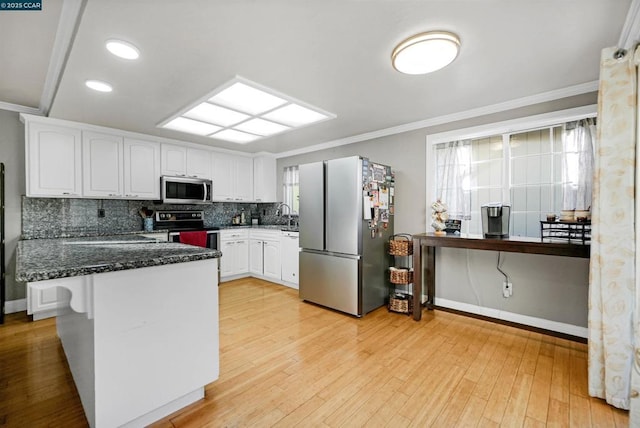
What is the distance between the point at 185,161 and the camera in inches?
174

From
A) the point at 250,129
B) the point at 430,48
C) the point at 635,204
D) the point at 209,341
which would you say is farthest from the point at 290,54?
the point at 635,204

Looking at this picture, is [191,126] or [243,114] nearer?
[243,114]

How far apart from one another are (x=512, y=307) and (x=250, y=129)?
3.61 metres

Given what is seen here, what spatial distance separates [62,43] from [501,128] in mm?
3855

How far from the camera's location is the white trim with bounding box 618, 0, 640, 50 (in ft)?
4.98

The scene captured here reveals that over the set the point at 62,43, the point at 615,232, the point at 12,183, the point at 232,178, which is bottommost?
the point at 615,232

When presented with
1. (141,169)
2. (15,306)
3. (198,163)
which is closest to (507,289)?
(198,163)

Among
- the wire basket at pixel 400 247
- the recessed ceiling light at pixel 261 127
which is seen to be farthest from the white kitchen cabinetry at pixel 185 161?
the wire basket at pixel 400 247

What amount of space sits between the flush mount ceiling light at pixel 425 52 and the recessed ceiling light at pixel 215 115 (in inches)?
69.7

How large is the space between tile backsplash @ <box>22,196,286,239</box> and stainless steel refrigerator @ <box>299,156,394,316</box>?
2.42 meters

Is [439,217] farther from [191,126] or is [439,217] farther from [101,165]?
[101,165]

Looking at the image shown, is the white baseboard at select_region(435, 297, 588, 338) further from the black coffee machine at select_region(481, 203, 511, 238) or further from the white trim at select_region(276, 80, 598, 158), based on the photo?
the white trim at select_region(276, 80, 598, 158)

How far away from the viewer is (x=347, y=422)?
5.09ft

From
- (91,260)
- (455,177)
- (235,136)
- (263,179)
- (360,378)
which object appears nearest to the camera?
(91,260)
